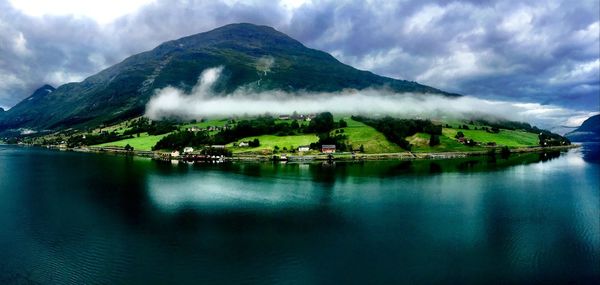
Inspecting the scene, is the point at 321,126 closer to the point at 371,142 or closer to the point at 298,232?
the point at 371,142

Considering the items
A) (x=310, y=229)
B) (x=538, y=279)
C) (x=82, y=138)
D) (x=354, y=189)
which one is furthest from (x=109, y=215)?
(x=82, y=138)

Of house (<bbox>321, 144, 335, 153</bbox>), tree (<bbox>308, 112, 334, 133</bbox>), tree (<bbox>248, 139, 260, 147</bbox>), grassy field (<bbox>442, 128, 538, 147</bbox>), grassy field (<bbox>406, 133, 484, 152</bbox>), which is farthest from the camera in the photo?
grassy field (<bbox>442, 128, 538, 147</bbox>)

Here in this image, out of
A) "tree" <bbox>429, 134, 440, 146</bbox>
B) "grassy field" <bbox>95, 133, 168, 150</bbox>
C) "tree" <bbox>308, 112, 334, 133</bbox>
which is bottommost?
"tree" <bbox>429, 134, 440, 146</bbox>

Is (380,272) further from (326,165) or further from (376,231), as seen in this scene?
(326,165)

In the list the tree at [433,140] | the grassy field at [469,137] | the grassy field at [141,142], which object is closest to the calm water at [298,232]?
the grassy field at [469,137]

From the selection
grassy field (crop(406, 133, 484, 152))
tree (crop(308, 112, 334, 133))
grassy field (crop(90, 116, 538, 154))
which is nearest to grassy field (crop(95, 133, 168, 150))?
grassy field (crop(90, 116, 538, 154))

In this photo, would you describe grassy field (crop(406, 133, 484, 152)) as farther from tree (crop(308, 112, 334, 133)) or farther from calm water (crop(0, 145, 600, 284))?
calm water (crop(0, 145, 600, 284))
